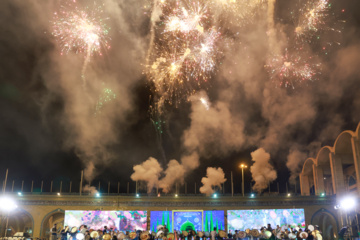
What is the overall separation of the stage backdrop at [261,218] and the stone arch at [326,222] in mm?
2575

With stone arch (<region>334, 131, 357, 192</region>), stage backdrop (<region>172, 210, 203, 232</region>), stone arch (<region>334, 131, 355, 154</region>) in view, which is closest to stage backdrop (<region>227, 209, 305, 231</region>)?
stage backdrop (<region>172, 210, 203, 232</region>)

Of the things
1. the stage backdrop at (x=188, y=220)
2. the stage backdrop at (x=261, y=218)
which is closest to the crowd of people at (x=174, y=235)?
the stage backdrop at (x=188, y=220)

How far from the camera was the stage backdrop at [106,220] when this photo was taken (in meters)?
34.8

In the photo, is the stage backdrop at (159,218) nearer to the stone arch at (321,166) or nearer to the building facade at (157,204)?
the building facade at (157,204)

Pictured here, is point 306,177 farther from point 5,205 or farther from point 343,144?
point 5,205

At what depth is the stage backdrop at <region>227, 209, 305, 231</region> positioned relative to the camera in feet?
118

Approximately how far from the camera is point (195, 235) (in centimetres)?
2591

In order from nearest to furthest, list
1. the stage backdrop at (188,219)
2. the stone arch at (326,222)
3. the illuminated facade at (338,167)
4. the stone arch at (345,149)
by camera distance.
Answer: the illuminated facade at (338,167), the stage backdrop at (188,219), the stone arch at (345,149), the stone arch at (326,222)

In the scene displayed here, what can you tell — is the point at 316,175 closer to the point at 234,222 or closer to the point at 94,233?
the point at 234,222

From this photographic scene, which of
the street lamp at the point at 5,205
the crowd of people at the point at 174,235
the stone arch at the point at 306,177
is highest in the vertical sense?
the stone arch at the point at 306,177

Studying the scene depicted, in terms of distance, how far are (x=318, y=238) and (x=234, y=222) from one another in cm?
1247

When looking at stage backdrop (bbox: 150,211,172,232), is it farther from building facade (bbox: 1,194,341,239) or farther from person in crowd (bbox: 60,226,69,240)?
person in crowd (bbox: 60,226,69,240)

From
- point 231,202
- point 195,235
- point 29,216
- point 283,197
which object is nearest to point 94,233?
point 195,235

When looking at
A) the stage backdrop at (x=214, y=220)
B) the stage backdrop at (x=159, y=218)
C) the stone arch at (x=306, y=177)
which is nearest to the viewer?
the stage backdrop at (x=159, y=218)
